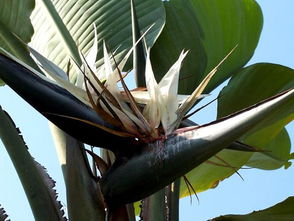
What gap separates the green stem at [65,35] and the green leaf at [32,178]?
21 cm

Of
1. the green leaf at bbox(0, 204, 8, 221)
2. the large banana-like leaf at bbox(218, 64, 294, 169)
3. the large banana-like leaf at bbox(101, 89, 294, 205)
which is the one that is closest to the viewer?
the large banana-like leaf at bbox(101, 89, 294, 205)

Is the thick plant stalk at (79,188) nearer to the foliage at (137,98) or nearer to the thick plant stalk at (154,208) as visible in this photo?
the foliage at (137,98)

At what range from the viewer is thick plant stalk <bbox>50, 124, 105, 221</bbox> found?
75cm

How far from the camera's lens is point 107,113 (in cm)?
68

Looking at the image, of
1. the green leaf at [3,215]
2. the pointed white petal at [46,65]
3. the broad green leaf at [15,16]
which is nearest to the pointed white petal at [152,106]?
the pointed white petal at [46,65]

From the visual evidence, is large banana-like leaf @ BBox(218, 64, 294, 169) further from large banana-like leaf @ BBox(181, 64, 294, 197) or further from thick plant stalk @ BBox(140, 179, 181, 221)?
thick plant stalk @ BBox(140, 179, 181, 221)

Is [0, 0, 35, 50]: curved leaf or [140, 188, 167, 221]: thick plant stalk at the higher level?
[0, 0, 35, 50]: curved leaf

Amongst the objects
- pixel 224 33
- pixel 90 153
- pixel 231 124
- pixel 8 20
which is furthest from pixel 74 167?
pixel 224 33

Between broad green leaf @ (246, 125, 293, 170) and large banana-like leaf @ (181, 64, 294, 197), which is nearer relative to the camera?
large banana-like leaf @ (181, 64, 294, 197)

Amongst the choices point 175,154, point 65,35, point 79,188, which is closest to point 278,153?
point 65,35

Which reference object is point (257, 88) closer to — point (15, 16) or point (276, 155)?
point (276, 155)

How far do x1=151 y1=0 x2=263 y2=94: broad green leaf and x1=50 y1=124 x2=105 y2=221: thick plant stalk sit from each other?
47 centimetres

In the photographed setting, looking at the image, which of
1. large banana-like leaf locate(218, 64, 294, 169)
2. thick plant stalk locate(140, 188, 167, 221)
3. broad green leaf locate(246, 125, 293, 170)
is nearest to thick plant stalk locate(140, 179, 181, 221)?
thick plant stalk locate(140, 188, 167, 221)

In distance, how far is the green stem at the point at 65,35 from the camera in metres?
0.99
